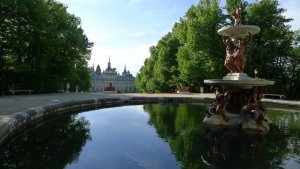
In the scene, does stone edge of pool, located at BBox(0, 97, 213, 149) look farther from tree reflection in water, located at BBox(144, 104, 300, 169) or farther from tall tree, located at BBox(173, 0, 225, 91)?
tall tree, located at BBox(173, 0, 225, 91)

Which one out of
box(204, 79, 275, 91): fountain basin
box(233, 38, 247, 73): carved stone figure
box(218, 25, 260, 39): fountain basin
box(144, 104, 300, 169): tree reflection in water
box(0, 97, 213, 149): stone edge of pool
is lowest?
box(144, 104, 300, 169): tree reflection in water

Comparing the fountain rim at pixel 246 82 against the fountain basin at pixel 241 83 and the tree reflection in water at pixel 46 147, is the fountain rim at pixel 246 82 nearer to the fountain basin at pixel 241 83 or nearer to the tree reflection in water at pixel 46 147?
the fountain basin at pixel 241 83

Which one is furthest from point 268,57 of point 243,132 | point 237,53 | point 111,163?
point 111,163

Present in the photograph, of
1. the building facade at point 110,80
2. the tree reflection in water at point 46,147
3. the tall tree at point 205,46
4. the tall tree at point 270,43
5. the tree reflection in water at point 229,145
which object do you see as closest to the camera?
the tree reflection in water at point 46,147

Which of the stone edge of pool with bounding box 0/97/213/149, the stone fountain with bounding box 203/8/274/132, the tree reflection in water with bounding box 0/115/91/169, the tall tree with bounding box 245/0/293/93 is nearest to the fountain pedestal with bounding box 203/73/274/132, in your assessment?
the stone fountain with bounding box 203/8/274/132

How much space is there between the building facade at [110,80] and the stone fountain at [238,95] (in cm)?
15721

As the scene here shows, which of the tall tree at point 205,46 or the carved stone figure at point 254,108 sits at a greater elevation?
the tall tree at point 205,46

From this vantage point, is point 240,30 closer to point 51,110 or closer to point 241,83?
point 241,83

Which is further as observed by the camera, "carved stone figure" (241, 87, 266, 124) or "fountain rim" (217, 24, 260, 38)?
"fountain rim" (217, 24, 260, 38)

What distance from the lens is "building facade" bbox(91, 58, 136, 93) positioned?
176 metres

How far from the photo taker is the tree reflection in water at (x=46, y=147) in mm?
8209

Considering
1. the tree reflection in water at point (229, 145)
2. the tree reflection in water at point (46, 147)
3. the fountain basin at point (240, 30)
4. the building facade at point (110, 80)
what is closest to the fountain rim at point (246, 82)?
the tree reflection in water at point (229, 145)

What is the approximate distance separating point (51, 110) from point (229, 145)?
10.3 meters

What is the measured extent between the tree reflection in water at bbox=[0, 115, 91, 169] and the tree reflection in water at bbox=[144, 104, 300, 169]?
3006mm
